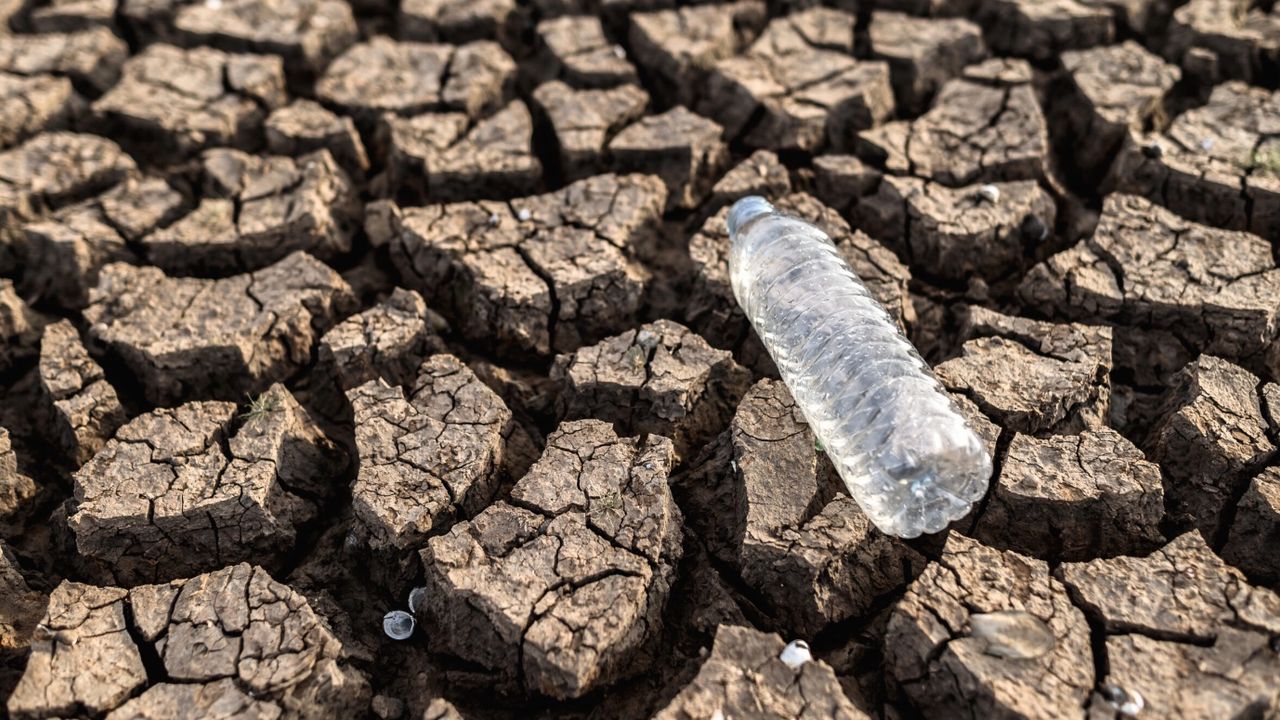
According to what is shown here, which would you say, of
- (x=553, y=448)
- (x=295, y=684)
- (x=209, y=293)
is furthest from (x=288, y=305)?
(x=295, y=684)

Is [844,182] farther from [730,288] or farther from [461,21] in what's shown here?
[461,21]

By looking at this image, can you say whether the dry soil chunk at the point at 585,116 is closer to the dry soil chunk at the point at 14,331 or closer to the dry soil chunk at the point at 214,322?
the dry soil chunk at the point at 214,322

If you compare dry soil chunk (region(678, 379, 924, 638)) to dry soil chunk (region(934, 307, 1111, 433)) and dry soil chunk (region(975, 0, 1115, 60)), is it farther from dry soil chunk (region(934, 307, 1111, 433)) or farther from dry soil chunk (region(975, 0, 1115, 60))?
dry soil chunk (region(975, 0, 1115, 60))

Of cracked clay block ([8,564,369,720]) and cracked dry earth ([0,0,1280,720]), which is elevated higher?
cracked dry earth ([0,0,1280,720])

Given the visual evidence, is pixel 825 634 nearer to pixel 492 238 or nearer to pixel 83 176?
pixel 492 238

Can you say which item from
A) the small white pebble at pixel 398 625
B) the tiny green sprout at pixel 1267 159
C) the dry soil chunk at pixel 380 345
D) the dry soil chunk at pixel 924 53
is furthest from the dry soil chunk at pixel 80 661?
the tiny green sprout at pixel 1267 159

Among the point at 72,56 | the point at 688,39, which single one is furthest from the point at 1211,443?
the point at 72,56

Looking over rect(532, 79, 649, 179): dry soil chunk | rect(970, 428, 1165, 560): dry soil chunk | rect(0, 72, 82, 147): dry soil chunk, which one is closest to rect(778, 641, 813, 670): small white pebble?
rect(970, 428, 1165, 560): dry soil chunk
